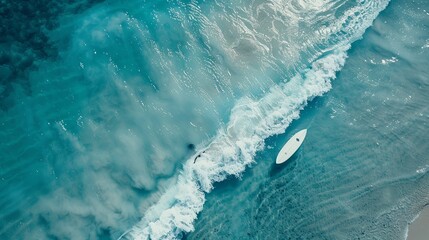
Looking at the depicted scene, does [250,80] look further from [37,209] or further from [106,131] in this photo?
[37,209]

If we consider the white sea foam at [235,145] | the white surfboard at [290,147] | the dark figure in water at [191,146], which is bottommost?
the white surfboard at [290,147]

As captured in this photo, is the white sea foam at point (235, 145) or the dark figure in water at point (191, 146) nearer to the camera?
the white sea foam at point (235, 145)

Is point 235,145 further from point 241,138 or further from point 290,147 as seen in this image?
point 290,147

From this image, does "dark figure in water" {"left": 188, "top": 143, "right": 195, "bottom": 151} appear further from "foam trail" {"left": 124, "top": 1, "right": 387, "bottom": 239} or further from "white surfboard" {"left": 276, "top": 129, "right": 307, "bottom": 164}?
"white surfboard" {"left": 276, "top": 129, "right": 307, "bottom": 164}

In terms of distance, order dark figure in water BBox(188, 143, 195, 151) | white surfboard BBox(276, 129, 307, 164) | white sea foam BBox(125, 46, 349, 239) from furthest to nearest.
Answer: dark figure in water BBox(188, 143, 195, 151), white surfboard BBox(276, 129, 307, 164), white sea foam BBox(125, 46, 349, 239)

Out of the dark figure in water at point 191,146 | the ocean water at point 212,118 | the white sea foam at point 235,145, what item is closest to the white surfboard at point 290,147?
the ocean water at point 212,118

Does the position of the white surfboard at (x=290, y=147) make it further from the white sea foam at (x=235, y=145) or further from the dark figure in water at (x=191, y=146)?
the dark figure in water at (x=191, y=146)

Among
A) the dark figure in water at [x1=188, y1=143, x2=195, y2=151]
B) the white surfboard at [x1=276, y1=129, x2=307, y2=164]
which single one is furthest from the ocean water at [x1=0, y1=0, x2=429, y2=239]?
the white surfboard at [x1=276, y1=129, x2=307, y2=164]
